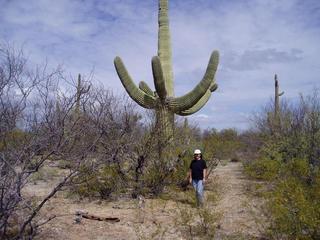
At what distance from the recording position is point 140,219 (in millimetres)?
8172

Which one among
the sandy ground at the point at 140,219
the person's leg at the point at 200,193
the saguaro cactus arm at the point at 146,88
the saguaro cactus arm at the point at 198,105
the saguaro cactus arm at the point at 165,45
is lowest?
the sandy ground at the point at 140,219

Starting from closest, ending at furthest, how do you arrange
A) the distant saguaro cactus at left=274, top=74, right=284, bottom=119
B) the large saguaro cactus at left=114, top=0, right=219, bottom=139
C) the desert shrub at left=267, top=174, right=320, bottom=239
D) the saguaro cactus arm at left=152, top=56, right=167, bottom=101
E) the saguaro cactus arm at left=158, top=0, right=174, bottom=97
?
the desert shrub at left=267, top=174, right=320, bottom=239
the saguaro cactus arm at left=152, top=56, right=167, bottom=101
the large saguaro cactus at left=114, top=0, right=219, bottom=139
the saguaro cactus arm at left=158, top=0, right=174, bottom=97
the distant saguaro cactus at left=274, top=74, right=284, bottom=119

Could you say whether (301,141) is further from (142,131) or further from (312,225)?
(312,225)

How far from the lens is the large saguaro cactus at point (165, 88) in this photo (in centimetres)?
1197

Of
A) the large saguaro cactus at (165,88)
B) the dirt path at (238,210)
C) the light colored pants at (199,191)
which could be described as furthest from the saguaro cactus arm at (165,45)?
the light colored pants at (199,191)

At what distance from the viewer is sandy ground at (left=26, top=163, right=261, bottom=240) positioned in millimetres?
7008

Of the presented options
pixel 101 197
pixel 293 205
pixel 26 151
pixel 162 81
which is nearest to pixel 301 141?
pixel 162 81

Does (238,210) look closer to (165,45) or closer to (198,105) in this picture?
(198,105)

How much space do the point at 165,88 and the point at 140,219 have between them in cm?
522

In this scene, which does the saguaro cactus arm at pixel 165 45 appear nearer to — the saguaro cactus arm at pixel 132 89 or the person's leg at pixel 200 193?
the saguaro cactus arm at pixel 132 89

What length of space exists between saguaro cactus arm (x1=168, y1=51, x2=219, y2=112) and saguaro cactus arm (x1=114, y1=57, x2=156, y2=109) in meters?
0.66

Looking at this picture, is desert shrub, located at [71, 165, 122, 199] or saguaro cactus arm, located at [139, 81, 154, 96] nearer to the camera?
desert shrub, located at [71, 165, 122, 199]

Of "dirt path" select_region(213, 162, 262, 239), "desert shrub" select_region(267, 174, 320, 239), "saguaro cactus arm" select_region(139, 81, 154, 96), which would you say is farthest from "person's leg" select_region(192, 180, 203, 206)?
"saguaro cactus arm" select_region(139, 81, 154, 96)

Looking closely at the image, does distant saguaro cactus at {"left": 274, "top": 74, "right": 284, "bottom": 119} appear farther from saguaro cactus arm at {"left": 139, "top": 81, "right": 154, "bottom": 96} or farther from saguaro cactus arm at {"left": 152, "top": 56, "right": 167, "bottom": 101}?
saguaro cactus arm at {"left": 152, "top": 56, "right": 167, "bottom": 101}
